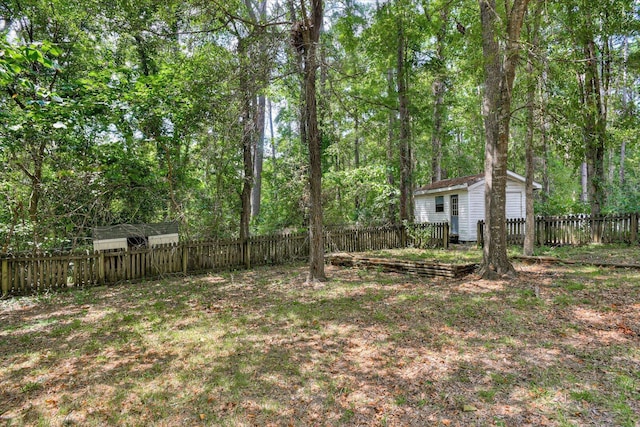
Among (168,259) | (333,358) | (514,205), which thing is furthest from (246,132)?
(514,205)

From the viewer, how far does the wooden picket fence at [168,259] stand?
769 cm

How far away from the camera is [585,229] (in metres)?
13.3

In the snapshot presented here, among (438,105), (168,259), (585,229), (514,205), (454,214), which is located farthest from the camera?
(438,105)

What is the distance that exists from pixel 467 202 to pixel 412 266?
926cm

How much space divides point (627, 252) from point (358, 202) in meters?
11.8

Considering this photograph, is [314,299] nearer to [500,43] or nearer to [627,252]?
[500,43]

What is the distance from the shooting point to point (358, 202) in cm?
1981

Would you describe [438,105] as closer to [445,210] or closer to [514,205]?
[445,210]

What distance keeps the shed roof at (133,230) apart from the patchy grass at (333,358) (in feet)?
7.05

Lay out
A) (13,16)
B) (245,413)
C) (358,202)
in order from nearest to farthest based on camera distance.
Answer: (245,413) → (13,16) → (358,202)

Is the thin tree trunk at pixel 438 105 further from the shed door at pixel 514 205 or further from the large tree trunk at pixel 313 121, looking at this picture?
the large tree trunk at pixel 313 121

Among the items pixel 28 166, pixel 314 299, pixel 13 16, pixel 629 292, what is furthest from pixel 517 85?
pixel 13 16

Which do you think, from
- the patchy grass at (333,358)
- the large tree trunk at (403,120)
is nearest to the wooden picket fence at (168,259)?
the patchy grass at (333,358)

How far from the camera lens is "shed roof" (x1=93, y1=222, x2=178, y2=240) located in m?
8.99
